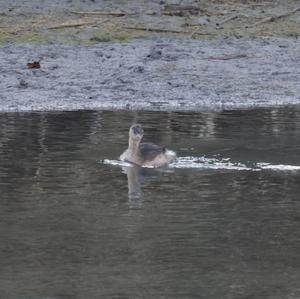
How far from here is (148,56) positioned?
19172mm

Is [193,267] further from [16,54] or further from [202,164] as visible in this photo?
[16,54]

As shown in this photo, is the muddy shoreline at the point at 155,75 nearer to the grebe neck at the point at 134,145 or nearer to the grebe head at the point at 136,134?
the grebe head at the point at 136,134

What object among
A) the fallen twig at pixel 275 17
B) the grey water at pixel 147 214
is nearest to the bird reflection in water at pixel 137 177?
the grey water at pixel 147 214

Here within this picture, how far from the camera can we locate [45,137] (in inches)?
517

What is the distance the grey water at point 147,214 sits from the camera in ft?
26.0

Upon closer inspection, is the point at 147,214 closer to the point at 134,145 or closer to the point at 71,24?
the point at 134,145

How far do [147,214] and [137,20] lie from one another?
1248cm

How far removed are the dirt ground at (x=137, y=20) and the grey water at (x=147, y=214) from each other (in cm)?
664

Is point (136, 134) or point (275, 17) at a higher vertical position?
point (136, 134)

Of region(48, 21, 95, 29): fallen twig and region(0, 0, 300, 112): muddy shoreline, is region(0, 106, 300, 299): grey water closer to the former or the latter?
region(0, 0, 300, 112): muddy shoreline

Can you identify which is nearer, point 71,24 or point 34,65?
point 34,65

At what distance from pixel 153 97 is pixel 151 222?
7.12 meters

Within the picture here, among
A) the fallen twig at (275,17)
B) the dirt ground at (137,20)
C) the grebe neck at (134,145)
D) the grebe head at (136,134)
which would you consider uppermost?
the grebe head at (136,134)

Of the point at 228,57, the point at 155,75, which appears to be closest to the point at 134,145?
the point at 155,75
